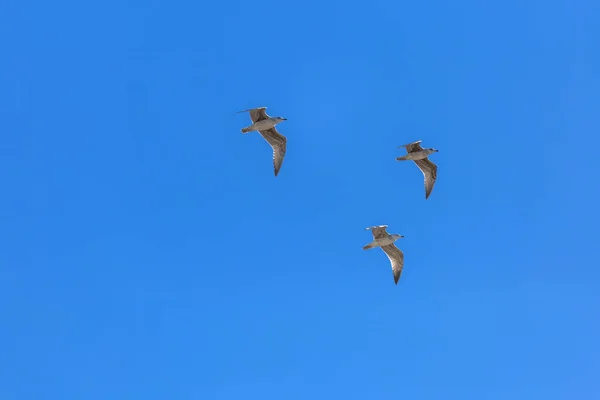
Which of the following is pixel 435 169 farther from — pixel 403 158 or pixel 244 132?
pixel 244 132

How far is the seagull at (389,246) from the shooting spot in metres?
51.1

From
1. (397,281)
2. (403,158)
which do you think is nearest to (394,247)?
(397,281)

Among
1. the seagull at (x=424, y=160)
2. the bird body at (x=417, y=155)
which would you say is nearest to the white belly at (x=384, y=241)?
the seagull at (x=424, y=160)

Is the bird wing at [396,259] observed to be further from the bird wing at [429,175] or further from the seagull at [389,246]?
the bird wing at [429,175]

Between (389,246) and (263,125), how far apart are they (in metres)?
11.4

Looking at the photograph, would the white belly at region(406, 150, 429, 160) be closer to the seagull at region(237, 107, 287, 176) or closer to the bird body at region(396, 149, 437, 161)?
the bird body at region(396, 149, 437, 161)

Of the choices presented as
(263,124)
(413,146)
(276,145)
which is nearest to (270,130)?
(276,145)

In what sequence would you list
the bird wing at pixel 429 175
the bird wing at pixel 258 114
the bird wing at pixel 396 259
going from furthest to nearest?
the bird wing at pixel 396 259 < the bird wing at pixel 429 175 < the bird wing at pixel 258 114

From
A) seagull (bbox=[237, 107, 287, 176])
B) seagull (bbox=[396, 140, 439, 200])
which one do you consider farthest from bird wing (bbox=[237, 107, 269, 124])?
seagull (bbox=[396, 140, 439, 200])

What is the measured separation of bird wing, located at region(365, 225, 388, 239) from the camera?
50.7 meters

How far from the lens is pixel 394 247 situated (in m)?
54.1

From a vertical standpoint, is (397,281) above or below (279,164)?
below

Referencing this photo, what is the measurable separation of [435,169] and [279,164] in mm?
9237

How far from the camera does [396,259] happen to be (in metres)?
54.8
